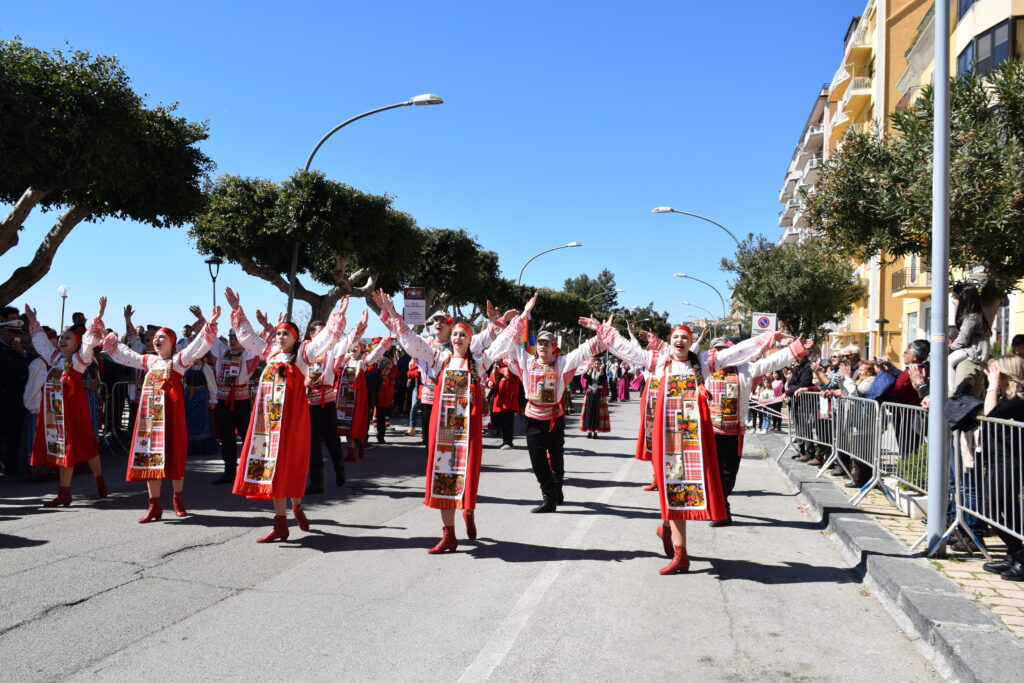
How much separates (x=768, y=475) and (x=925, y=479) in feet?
15.9

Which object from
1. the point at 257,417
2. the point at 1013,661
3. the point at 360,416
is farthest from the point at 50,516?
the point at 1013,661

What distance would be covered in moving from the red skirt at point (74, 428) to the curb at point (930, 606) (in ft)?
25.0

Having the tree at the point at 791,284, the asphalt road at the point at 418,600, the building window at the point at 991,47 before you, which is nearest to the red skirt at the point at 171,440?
the asphalt road at the point at 418,600

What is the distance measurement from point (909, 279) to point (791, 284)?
17.1ft

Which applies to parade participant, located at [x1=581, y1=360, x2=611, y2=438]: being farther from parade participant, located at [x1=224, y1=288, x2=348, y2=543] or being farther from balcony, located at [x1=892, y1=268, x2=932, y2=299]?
balcony, located at [x1=892, y1=268, x2=932, y2=299]

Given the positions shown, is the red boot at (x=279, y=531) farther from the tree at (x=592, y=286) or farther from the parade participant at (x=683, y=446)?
the tree at (x=592, y=286)

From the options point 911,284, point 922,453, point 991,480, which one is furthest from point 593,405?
point 911,284

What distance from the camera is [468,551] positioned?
6738mm

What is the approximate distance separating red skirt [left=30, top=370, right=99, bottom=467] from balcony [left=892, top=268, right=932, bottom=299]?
104 feet

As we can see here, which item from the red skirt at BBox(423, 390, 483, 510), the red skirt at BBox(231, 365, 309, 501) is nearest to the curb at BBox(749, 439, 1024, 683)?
the red skirt at BBox(423, 390, 483, 510)

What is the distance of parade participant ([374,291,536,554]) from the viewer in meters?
6.68

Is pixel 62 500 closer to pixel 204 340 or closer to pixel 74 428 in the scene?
pixel 74 428

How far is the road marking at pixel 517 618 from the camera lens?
162 inches

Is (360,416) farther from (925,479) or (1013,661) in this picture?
(1013,661)
